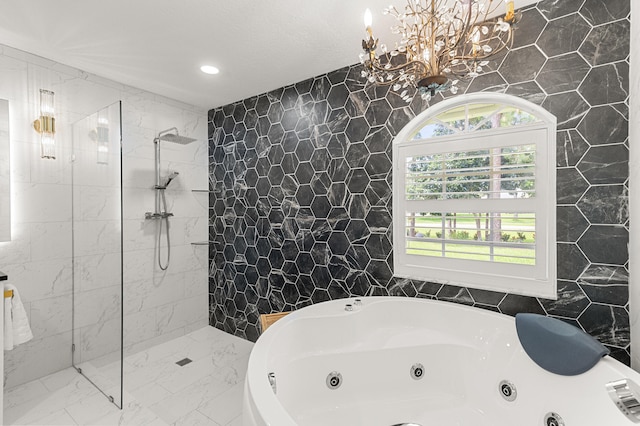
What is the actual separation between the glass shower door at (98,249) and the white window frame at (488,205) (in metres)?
2.07

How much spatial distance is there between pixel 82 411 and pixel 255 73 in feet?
9.42

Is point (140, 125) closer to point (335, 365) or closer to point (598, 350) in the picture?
point (335, 365)

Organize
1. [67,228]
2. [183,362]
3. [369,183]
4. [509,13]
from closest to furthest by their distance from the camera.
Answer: [509,13] → [369,183] → [67,228] → [183,362]

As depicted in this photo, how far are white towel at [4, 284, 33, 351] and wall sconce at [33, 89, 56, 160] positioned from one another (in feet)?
3.55

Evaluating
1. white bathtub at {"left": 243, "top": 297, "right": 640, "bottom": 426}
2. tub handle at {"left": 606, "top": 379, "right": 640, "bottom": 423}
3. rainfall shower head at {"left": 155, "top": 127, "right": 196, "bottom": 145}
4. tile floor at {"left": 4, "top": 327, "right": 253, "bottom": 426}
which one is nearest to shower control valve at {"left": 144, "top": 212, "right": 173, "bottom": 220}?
rainfall shower head at {"left": 155, "top": 127, "right": 196, "bottom": 145}

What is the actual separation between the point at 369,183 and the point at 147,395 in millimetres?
2362

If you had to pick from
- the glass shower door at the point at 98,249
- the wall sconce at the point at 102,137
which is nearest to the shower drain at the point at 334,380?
the glass shower door at the point at 98,249

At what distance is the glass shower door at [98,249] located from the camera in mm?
2246

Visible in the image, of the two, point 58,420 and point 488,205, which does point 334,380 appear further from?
point 58,420

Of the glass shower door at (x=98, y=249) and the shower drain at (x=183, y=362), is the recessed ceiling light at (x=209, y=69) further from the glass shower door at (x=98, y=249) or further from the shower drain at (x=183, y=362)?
the shower drain at (x=183, y=362)

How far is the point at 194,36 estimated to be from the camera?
214 cm

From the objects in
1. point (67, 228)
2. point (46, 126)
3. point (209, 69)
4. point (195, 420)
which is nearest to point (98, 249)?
point (67, 228)

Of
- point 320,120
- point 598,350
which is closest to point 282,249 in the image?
point 320,120

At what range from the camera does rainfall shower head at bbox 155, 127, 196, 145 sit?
120 inches
